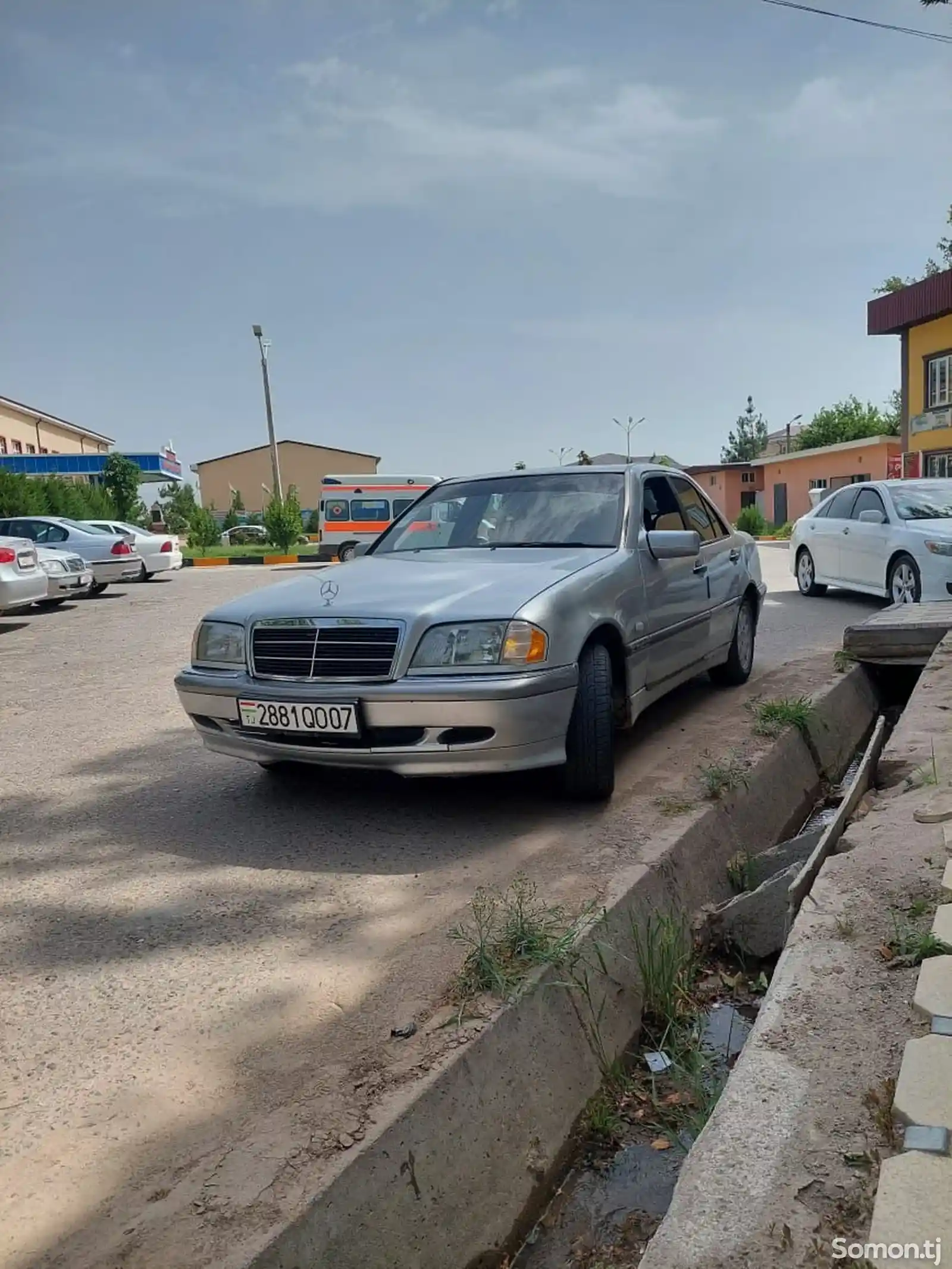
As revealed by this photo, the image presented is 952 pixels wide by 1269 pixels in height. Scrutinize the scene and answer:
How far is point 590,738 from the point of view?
3.87m

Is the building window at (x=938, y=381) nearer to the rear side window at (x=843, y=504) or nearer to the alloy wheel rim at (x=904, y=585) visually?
the rear side window at (x=843, y=504)

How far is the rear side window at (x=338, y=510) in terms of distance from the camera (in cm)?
2948

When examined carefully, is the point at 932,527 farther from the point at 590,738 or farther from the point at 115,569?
the point at 115,569

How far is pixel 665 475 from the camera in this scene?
5.74 m

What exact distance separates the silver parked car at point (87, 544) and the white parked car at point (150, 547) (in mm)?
1523

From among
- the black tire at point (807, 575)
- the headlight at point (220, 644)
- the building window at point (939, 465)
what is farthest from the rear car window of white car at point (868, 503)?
the building window at point (939, 465)

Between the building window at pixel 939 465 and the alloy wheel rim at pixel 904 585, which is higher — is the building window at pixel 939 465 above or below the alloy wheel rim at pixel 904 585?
above

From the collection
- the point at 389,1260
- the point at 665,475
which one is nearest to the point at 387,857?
A: the point at 389,1260

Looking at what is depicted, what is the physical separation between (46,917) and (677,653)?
3.26 metres

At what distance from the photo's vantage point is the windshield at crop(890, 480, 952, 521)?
10.1 metres

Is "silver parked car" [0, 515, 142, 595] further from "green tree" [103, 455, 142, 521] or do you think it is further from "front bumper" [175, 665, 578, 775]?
"green tree" [103, 455, 142, 521]

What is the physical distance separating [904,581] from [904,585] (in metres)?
0.04

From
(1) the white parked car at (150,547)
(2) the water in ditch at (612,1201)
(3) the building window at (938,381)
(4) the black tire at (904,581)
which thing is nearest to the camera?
(2) the water in ditch at (612,1201)
